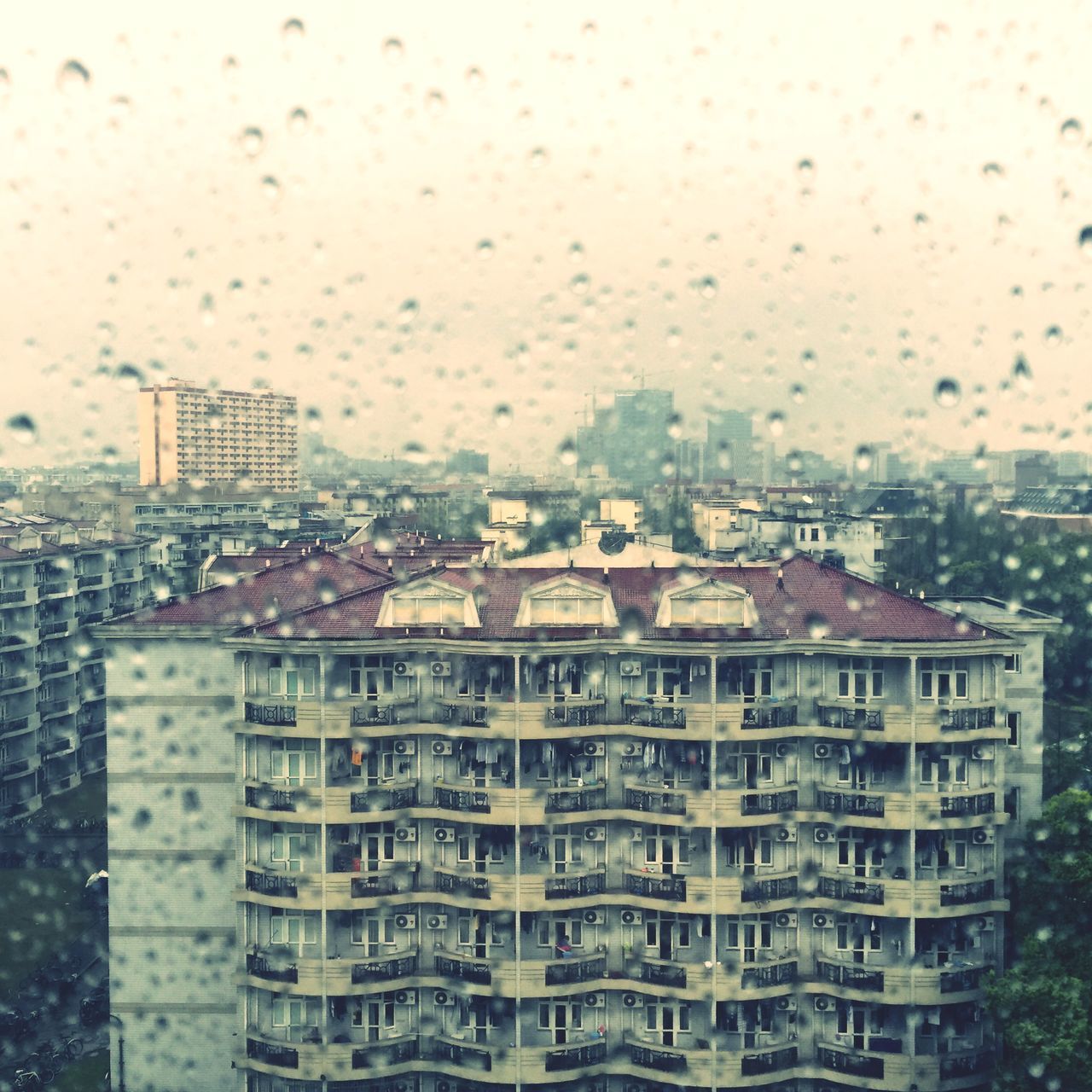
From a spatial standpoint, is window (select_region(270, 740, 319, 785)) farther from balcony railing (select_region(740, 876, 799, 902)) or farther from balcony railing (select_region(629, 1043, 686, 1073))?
balcony railing (select_region(740, 876, 799, 902))

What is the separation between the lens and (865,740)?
6941 millimetres

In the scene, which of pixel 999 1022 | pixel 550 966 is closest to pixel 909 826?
pixel 999 1022

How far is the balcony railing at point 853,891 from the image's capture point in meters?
6.84

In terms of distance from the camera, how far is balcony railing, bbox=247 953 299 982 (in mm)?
6957

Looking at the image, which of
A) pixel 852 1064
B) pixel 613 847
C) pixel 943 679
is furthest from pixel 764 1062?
pixel 943 679

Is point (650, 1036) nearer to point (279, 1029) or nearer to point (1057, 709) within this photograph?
point (279, 1029)

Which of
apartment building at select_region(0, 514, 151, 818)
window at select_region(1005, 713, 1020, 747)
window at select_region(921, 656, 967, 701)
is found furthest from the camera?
apartment building at select_region(0, 514, 151, 818)

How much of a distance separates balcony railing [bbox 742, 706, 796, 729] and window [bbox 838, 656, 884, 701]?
1.28 ft

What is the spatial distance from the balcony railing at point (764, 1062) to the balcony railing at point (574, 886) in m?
1.28

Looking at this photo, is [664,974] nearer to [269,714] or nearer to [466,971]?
[466,971]

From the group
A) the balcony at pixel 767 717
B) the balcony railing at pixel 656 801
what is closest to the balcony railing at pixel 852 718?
the balcony at pixel 767 717

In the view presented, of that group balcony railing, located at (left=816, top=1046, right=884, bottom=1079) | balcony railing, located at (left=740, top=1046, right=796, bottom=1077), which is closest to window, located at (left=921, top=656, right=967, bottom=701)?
balcony railing, located at (left=816, top=1046, right=884, bottom=1079)

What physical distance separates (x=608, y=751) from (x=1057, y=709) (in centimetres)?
1058

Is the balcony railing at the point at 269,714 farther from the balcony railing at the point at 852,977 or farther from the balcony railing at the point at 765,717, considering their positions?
the balcony railing at the point at 852,977
